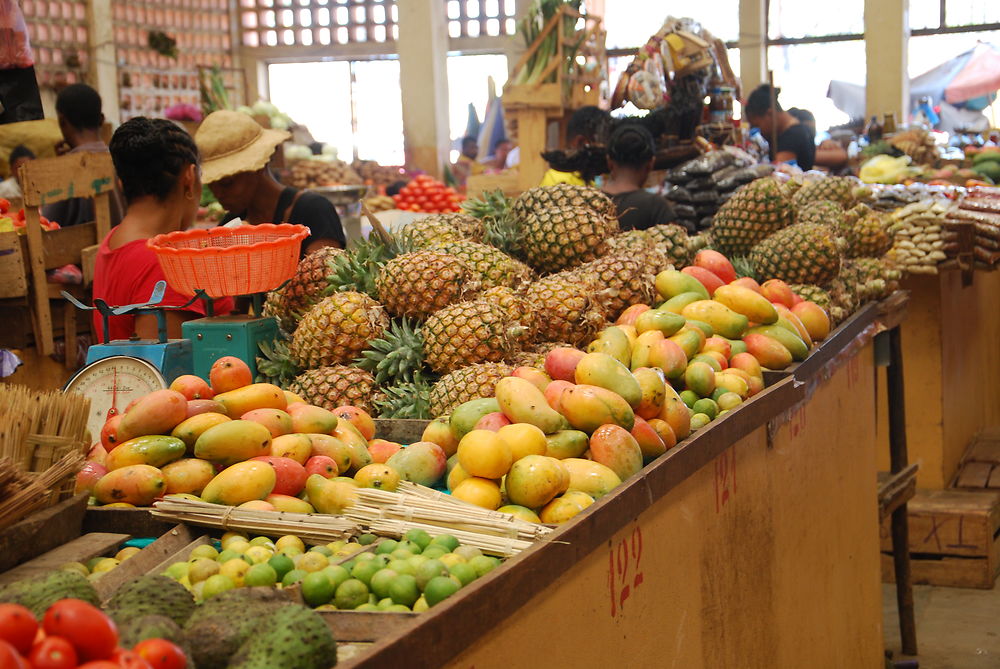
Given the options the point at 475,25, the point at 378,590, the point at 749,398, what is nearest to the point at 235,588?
the point at 378,590

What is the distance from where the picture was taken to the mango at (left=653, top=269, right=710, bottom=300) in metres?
3.77

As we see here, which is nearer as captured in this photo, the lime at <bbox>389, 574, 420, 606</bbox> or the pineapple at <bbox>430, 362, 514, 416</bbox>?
the lime at <bbox>389, 574, 420, 606</bbox>

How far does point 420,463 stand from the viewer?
2465 millimetres

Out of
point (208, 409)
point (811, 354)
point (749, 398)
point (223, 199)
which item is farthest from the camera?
point (223, 199)

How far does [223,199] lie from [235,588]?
3.11 meters

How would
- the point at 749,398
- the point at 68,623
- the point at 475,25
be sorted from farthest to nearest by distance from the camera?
the point at 475,25 → the point at 749,398 → the point at 68,623

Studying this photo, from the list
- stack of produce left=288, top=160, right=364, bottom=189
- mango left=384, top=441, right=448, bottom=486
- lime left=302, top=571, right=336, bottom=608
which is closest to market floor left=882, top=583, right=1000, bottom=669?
mango left=384, top=441, right=448, bottom=486

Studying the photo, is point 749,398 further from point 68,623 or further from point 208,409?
point 68,623

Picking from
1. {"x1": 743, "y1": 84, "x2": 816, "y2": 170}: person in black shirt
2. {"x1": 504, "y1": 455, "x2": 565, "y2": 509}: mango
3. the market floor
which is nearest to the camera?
{"x1": 504, "y1": 455, "x2": 565, "y2": 509}: mango

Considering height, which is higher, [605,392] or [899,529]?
[605,392]

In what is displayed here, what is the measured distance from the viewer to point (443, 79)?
1399 centimetres

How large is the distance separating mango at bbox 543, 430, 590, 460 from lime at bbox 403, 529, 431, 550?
1.76 ft

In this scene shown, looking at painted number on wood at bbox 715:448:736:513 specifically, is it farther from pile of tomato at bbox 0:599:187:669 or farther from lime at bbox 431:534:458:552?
pile of tomato at bbox 0:599:187:669

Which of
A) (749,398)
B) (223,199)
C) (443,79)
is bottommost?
(749,398)
